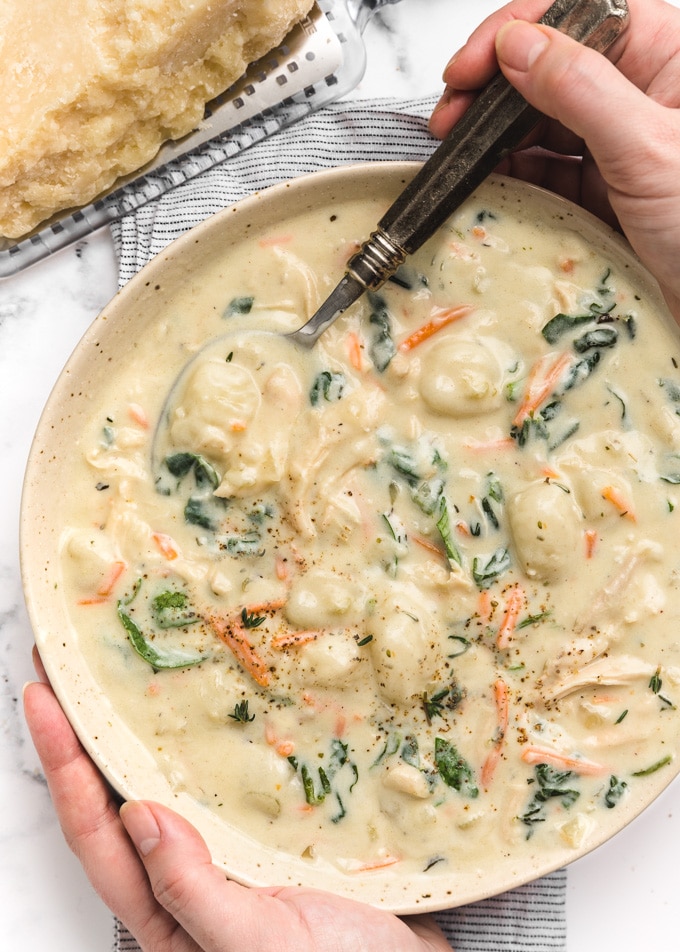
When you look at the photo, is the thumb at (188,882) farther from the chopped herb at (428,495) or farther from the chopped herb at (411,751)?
the chopped herb at (428,495)

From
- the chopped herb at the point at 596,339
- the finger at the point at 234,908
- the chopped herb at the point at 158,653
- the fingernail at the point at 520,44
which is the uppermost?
the fingernail at the point at 520,44

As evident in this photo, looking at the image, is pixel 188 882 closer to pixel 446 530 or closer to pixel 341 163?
pixel 446 530

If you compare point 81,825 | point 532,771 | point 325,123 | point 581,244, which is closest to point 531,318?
point 581,244

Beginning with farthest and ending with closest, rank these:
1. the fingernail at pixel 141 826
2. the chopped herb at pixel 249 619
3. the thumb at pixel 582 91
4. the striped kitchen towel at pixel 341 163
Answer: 1. the striped kitchen towel at pixel 341 163
2. the chopped herb at pixel 249 619
3. the fingernail at pixel 141 826
4. the thumb at pixel 582 91

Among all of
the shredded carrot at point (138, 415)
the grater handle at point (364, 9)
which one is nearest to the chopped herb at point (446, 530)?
the shredded carrot at point (138, 415)

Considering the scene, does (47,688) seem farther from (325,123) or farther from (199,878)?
(325,123)

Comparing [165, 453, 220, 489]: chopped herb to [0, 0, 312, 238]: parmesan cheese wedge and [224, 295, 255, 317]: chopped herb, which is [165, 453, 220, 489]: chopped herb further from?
[0, 0, 312, 238]: parmesan cheese wedge
